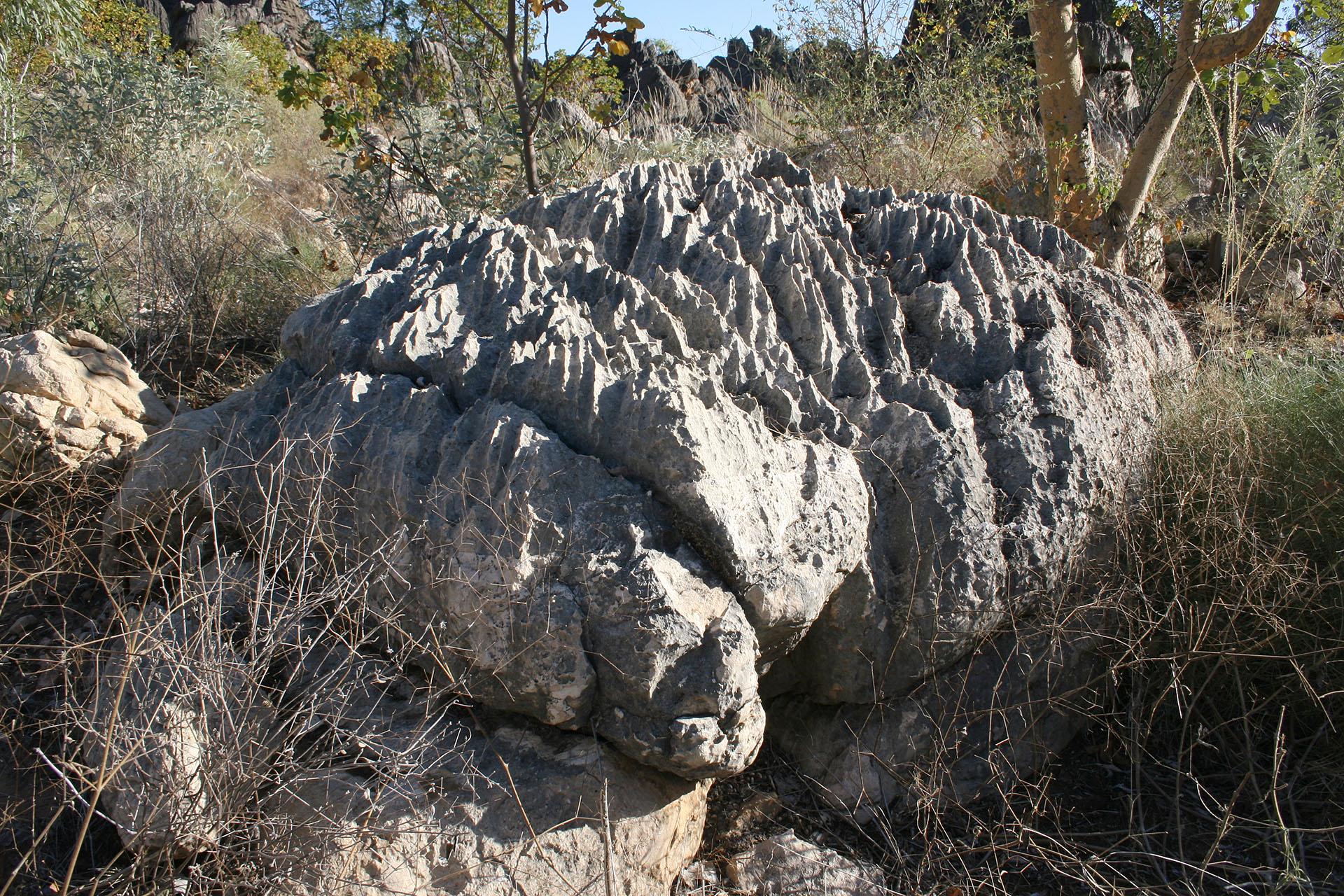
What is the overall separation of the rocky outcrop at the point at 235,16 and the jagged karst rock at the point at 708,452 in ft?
73.1

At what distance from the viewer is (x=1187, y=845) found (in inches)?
84.4

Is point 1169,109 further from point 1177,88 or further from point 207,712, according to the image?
point 207,712

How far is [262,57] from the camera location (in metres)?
16.4

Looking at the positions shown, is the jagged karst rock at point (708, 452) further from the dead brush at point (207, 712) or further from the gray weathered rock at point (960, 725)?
the dead brush at point (207, 712)

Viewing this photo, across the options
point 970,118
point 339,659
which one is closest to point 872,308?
point 339,659

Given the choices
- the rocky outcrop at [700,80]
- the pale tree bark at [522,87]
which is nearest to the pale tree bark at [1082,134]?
the rocky outcrop at [700,80]

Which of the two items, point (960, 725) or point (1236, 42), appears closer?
point (960, 725)

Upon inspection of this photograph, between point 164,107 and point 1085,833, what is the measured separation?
854 cm

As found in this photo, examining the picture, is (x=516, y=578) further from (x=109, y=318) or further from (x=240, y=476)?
(x=109, y=318)

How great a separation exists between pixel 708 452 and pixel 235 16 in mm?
30822

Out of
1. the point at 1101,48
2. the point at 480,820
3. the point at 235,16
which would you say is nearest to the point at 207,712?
the point at 480,820

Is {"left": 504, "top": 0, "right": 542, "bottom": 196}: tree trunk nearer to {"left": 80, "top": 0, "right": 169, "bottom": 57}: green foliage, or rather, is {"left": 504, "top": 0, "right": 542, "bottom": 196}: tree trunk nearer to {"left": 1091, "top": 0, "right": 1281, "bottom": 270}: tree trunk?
{"left": 1091, "top": 0, "right": 1281, "bottom": 270}: tree trunk

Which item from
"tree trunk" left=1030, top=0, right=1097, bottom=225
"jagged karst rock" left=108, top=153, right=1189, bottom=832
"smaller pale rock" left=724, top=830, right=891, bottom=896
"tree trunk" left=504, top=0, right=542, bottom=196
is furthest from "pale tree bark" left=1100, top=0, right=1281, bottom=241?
"smaller pale rock" left=724, top=830, right=891, bottom=896

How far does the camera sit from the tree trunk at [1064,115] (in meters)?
4.89
